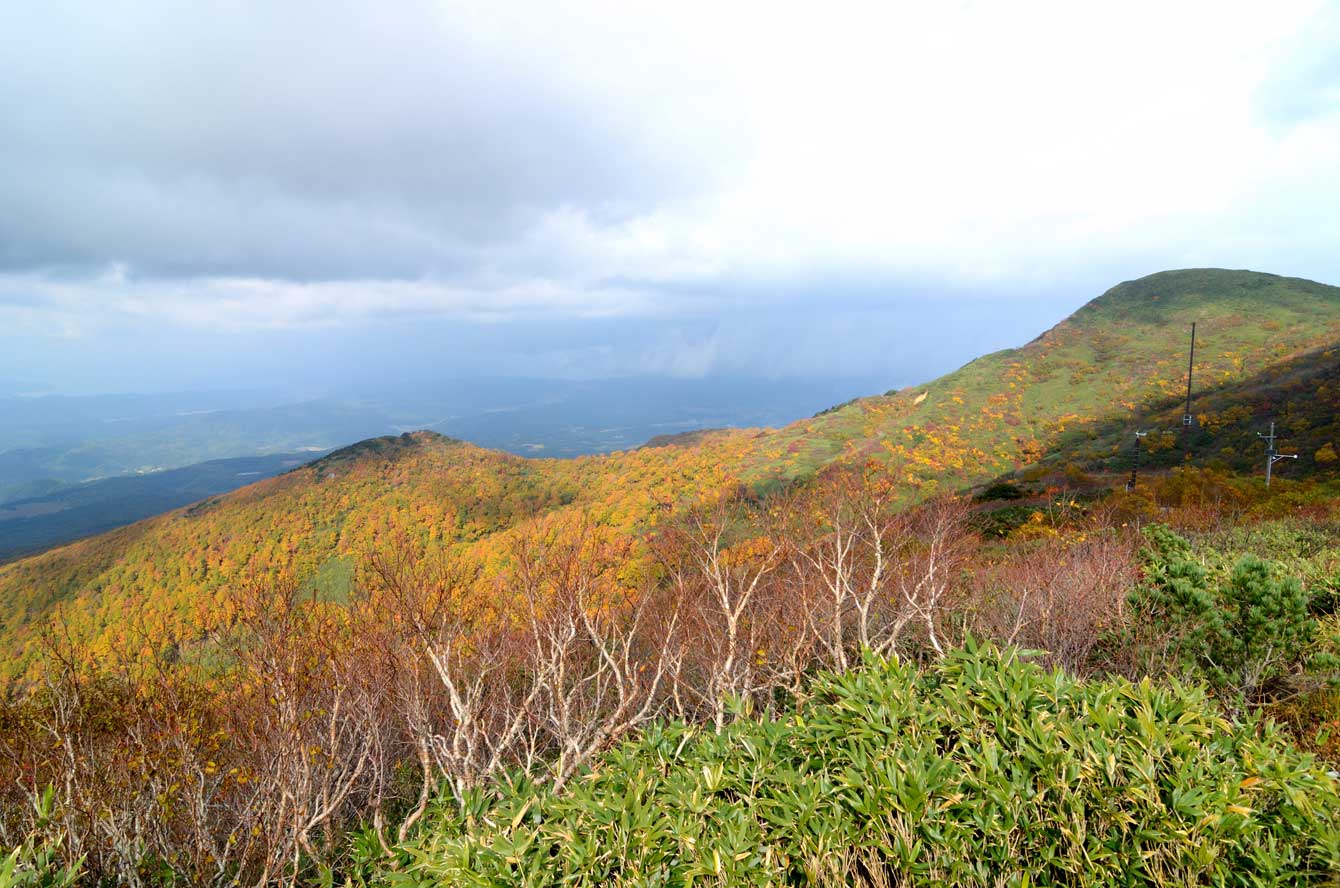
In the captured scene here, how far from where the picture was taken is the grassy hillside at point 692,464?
5766cm

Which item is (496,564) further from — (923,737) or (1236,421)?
(1236,421)

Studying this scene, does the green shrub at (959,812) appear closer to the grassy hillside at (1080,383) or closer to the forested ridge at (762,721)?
the forested ridge at (762,721)

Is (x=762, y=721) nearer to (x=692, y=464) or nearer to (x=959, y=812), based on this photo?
(x=959, y=812)

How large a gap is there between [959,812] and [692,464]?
71944 millimetres

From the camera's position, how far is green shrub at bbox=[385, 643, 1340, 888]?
2.88m

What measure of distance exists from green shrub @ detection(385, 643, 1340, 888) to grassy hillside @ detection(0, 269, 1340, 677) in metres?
43.3

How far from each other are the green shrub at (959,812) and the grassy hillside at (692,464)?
142 ft

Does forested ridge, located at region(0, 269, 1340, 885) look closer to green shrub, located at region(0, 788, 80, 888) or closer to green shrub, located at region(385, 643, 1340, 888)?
green shrub, located at region(385, 643, 1340, 888)

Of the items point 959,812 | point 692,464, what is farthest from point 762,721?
point 692,464

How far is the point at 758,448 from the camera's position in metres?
77.4

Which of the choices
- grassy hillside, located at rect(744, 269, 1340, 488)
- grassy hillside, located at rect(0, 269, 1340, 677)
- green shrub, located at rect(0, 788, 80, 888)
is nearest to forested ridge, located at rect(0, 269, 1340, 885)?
green shrub, located at rect(0, 788, 80, 888)

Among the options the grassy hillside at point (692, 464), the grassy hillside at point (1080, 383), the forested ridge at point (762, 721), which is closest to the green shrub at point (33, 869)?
the forested ridge at point (762, 721)

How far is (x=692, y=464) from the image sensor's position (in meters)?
75.1

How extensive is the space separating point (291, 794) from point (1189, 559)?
1182 cm
